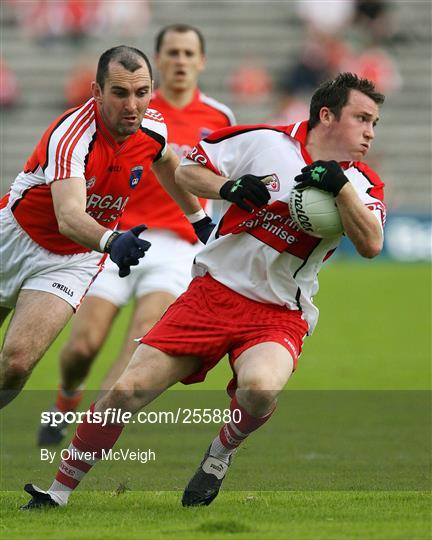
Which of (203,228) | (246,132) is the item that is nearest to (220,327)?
(246,132)

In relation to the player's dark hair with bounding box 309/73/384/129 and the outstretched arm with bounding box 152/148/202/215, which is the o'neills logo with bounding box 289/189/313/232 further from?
the outstretched arm with bounding box 152/148/202/215

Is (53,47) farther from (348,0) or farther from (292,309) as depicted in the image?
(292,309)

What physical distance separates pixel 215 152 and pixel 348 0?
21.0 metres

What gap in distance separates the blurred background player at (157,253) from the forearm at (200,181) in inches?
83.8

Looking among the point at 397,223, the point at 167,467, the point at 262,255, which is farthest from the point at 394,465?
the point at 397,223

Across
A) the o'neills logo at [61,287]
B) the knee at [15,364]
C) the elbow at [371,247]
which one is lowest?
the knee at [15,364]

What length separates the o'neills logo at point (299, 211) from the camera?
5902 millimetres

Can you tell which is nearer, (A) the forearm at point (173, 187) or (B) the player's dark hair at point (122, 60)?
(B) the player's dark hair at point (122, 60)

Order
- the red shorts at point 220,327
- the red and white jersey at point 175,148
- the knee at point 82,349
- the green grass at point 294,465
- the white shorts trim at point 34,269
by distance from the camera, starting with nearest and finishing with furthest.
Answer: the green grass at point 294,465 < the red shorts at point 220,327 < the white shorts trim at point 34,269 < the knee at point 82,349 < the red and white jersey at point 175,148

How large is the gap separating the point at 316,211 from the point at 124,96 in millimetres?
1276

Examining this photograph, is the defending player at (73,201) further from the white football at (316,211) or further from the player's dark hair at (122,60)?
the white football at (316,211)

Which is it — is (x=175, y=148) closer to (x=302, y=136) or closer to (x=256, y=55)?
(x=302, y=136)

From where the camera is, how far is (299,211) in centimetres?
591

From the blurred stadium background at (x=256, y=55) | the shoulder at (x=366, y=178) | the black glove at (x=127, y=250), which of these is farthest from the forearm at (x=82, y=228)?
the blurred stadium background at (x=256, y=55)
